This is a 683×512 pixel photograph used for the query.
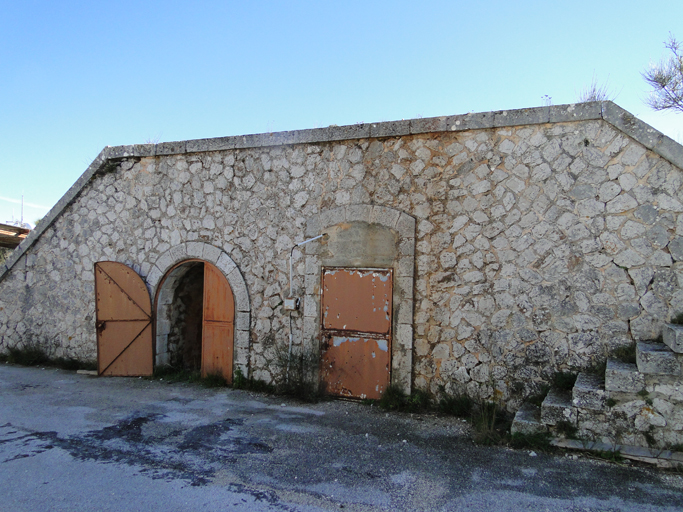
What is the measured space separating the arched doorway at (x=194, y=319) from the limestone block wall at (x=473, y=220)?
0.35m

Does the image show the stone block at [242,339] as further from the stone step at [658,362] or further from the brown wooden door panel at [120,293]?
the stone step at [658,362]

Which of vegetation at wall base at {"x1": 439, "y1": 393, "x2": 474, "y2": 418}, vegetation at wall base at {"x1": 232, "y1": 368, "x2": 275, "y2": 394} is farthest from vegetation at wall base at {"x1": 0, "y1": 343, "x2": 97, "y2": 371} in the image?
vegetation at wall base at {"x1": 439, "y1": 393, "x2": 474, "y2": 418}

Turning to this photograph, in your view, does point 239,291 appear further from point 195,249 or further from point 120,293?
point 120,293

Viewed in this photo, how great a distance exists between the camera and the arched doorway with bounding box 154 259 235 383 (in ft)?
22.3

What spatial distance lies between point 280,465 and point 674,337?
3649 millimetres

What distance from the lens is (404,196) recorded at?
19.0 feet

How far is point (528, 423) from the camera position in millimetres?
4469

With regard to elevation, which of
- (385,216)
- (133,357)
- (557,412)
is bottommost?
(133,357)

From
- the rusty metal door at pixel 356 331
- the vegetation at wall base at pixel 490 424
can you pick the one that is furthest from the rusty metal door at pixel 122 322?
the vegetation at wall base at pixel 490 424

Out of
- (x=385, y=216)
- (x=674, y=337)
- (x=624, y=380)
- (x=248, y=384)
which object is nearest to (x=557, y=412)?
(x=624, y=380)

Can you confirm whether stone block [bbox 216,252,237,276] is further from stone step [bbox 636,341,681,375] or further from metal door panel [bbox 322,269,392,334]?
stone step [bbox 636,341,681,375]

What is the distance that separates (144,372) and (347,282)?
3.64 m

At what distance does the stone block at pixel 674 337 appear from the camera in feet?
13.3

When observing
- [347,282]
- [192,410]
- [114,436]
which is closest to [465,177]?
[347,282]
